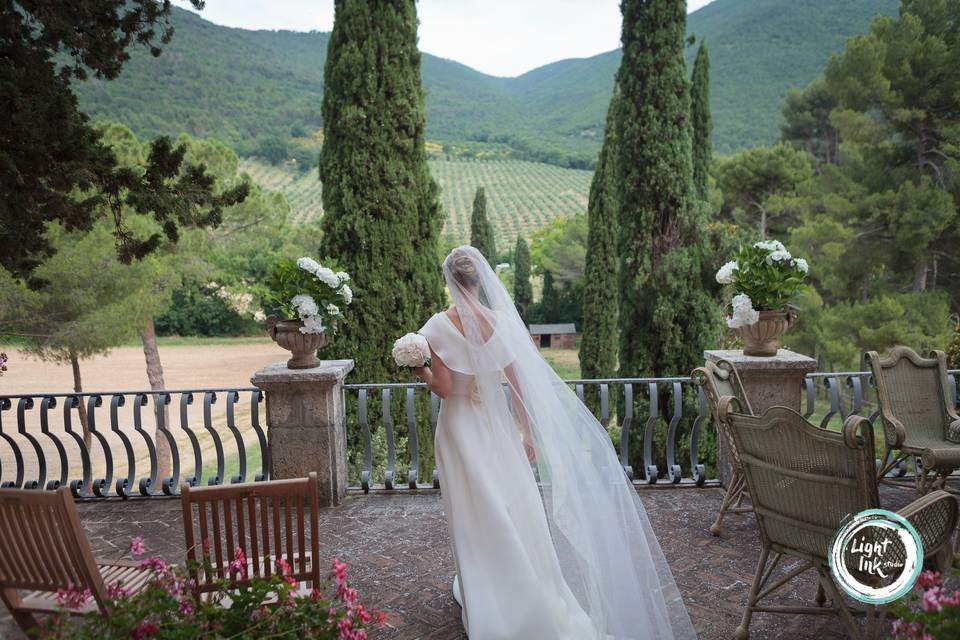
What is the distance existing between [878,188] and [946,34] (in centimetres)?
327

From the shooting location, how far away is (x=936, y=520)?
265 cm

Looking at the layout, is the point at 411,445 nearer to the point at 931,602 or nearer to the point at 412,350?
the point at 412,350

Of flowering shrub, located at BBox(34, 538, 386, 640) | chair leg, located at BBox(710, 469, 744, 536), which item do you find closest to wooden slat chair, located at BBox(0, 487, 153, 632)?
flowering shrub, located at BBox(34, 538, 386, 640)

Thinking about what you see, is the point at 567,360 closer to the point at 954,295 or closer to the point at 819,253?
the point at 819,253

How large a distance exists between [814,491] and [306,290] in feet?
11.4

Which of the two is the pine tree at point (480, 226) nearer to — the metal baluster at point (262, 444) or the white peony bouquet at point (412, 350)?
the metal baluster at point (262, 444)

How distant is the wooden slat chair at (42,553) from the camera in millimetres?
2266

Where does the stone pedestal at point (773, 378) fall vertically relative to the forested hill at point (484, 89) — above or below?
below

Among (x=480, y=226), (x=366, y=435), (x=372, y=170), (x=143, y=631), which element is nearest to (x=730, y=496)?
(x=366, y=435)

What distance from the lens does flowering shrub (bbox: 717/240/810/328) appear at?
4.72 meters

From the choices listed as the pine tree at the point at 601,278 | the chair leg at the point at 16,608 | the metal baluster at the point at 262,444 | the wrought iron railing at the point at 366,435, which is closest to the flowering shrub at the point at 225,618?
the chair leg at the point at 16,608

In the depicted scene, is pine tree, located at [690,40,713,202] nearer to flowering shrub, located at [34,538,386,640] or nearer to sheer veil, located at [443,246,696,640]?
sheer veil, located at [443,246,696,640]

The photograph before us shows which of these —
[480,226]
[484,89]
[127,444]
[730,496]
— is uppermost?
[484,89]

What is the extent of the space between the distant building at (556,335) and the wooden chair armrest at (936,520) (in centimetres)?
2757
